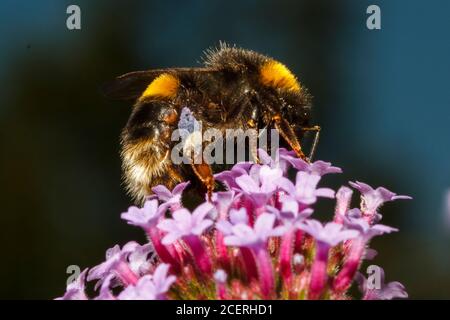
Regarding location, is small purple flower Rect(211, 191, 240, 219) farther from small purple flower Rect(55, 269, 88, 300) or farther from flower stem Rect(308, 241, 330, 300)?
small purple flower Rect(55, 269, 88, 300)

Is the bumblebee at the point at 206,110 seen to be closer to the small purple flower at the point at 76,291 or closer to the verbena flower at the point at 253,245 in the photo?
the verbena flower at the point at 253,245

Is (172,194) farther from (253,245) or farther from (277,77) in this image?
(277,77)

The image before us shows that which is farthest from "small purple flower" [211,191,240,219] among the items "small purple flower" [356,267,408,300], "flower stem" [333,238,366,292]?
"small purple flower" [356,267,408,300]

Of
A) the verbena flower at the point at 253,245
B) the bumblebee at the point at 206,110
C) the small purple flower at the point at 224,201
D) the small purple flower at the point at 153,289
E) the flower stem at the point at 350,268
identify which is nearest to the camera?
the small purple flower at the point at 153,289

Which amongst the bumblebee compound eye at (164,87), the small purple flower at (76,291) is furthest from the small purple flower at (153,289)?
the bumblebee compound eye at (164,87)

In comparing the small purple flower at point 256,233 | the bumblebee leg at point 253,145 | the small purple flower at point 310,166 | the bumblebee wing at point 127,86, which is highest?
the bumblebee wing at point 127,86

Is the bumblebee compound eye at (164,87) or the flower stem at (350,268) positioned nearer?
the flower stem at (350,268)
